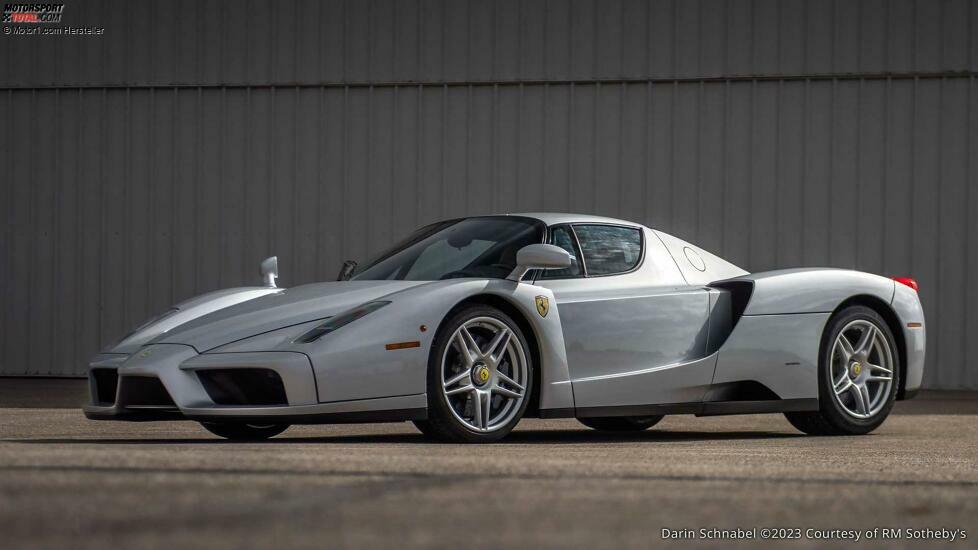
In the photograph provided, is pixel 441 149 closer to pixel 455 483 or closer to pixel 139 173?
pixel 139 173

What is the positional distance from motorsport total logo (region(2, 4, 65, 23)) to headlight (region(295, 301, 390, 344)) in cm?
914

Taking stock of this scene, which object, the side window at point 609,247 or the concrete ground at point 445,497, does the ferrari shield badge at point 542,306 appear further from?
the concrete ground at point 445,497

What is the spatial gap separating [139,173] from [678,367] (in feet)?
26.9

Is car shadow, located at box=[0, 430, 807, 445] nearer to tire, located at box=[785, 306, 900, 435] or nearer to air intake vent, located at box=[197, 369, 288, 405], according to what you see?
tire, located at box=[785, 306, 900, 435]

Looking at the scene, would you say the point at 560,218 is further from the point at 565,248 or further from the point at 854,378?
the point at 854,378

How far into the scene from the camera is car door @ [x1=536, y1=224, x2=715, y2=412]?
19.9 feet

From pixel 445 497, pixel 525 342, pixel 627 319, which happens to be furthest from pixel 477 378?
pixel 445 497

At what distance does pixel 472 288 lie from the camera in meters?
5.66

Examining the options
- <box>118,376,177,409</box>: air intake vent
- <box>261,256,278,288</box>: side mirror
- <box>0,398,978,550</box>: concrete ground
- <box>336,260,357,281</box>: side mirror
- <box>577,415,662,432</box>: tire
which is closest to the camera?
<box>0,398,978,550</box>: concrete ground

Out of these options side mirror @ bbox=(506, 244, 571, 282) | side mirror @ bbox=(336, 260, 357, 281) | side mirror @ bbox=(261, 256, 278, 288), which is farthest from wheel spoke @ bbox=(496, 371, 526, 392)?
side mirror @ bbox=(261, 256, 278, 288)

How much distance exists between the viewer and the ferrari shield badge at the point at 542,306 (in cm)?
586

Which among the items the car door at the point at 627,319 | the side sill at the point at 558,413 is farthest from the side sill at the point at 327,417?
the car door at the point at 627,319

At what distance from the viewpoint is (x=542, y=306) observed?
19.3 ft

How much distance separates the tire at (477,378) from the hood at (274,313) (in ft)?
1.08
